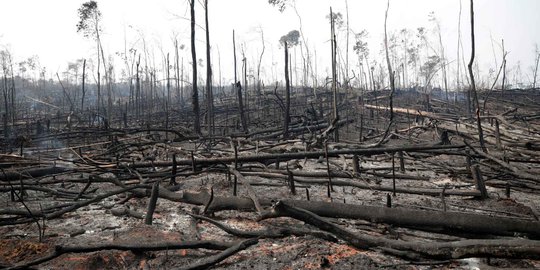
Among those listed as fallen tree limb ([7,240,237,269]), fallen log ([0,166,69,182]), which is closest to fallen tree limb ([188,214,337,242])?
fallen tree limb ([7,240,237,269])

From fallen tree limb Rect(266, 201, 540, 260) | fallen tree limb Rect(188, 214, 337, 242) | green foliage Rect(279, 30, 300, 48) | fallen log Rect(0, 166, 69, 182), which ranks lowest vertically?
fallen tree limb Rect(188, 214, 337, 242)

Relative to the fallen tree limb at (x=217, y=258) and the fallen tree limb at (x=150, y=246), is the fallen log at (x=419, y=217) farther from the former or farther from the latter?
the fallen tree limb at (x=150, y=246)

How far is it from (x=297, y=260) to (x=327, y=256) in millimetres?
249

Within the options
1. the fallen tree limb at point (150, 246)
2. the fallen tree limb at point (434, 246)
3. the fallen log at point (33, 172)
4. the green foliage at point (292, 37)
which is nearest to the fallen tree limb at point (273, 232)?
the fallen tree limb at point (434, 246)

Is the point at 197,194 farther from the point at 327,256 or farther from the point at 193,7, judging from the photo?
the point at 193,7

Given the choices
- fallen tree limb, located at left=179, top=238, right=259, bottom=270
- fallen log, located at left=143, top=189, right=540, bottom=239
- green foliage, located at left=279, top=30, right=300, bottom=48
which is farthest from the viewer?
green foliage, located at left=279, top=30, right=300, bottom=48

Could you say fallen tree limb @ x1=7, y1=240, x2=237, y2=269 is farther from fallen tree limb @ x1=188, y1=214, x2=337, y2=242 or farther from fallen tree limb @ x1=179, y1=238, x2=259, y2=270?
fallen tree limb @ x1=188, y1=214, x2=337, y2=242

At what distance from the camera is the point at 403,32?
4912 centimetres

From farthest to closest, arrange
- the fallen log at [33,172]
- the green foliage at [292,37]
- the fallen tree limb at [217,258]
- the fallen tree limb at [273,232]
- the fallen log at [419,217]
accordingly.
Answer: the green foliage at [292,37] < the fallen log at [33,172] < the fallen tree limb at [273,232] < the fallen log at [419,217] < the fallen tree limb at [217,258]

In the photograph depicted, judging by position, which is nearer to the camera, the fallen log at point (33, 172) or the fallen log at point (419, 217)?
the fallen log at point (419, 217)

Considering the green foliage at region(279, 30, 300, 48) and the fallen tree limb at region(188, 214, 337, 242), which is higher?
the green foliage at region(279, 30, 300, 48)

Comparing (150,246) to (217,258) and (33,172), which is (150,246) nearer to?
(217,258)

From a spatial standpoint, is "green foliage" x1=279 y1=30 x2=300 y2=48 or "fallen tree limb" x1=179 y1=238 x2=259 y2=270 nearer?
"fallen tree limb" x1=179 y1=238 x2=259 y2=270

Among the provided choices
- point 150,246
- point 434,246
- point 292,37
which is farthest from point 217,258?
point 292,37
